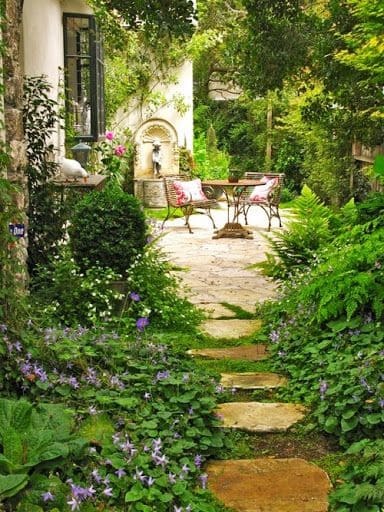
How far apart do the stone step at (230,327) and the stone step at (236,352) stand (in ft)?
1.10

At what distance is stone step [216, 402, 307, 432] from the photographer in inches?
129

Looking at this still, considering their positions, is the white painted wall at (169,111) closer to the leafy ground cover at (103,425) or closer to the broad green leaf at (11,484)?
the leafy ground cover at (103,425)

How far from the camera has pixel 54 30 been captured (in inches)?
325

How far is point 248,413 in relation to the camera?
134 inches

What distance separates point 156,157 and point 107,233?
10.1 meters

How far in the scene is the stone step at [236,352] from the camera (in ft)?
14.5

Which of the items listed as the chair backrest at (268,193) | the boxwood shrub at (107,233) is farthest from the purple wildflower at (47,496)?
the chair backrest at (268,193)

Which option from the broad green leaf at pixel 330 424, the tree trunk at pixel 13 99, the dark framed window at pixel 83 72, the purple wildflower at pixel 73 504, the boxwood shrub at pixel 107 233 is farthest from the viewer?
the dark framed window at pixel 83 72

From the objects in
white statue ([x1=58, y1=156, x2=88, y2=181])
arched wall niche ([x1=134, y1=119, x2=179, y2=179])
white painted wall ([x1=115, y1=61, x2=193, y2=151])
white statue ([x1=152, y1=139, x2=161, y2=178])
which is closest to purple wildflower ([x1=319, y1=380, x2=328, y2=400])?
white statue ([x1=58, y1=156, x2=88, y2=181])

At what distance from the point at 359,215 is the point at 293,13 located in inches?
126

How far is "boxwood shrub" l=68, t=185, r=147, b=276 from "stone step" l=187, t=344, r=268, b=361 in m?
1.20

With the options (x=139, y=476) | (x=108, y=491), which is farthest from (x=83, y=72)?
(x=108, y=491)

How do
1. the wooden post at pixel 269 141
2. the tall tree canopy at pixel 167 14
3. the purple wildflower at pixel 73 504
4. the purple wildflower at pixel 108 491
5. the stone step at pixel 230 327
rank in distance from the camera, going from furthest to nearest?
the wooden post at pixel 269 141
the tall tree canopy at pixel 167 14
the stone step at pixel 230 327
the purple wildflower at pixel 108 491
the purple wildflower at pixel 73 504

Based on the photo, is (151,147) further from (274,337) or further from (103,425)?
(103,425)
